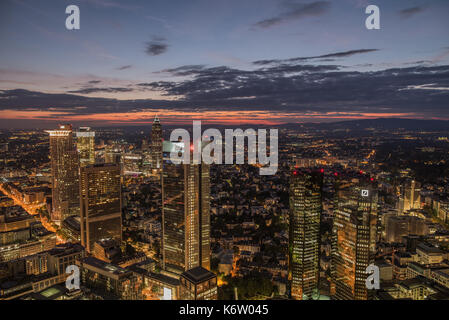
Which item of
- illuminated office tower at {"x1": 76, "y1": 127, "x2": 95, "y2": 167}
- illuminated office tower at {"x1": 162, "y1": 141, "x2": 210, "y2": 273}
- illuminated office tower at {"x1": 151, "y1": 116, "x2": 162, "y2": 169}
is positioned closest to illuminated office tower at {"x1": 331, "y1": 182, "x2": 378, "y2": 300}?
illuminated office tower at {"x1": 162, "y1": 141, "x2": 210, "y2": 273}

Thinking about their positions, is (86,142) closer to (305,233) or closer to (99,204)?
(99,204)

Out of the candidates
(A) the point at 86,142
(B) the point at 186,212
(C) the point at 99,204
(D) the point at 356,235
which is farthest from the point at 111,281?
(A) the point at 86,142

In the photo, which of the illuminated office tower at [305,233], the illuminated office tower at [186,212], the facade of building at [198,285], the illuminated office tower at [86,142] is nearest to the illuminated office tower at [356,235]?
the illuminated office tower at [305,233]

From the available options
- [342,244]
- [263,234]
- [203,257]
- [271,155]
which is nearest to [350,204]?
[342,244]

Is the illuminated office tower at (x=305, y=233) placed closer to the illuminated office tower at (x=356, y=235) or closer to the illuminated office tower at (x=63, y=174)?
the illuminated office tower at (x=356, y=235)

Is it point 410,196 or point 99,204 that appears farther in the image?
point 410,196
